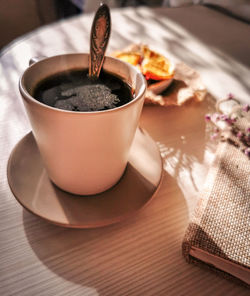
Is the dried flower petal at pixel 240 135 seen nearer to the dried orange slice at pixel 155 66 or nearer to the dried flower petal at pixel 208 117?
the dried flower petal at pixel 208 117

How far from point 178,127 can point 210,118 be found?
0.07 m

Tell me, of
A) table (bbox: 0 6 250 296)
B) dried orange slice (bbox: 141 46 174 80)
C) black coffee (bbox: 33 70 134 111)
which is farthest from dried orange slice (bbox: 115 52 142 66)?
black coffee (bbox: 33 70 134 111)

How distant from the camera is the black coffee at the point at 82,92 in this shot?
1.12 ft

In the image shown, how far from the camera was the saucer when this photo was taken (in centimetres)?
35

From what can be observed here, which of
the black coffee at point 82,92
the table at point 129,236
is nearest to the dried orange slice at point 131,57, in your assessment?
the table at point 129,236

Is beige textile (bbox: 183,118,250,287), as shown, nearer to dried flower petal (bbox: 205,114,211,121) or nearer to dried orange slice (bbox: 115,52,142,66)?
dried flower petal (bbox: 205,114,211,121)

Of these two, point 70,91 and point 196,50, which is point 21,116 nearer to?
point 70,91

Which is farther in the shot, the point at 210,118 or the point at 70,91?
the point at 210,118

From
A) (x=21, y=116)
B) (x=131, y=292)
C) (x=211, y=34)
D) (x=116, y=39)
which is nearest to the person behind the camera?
(x=131, y=292)

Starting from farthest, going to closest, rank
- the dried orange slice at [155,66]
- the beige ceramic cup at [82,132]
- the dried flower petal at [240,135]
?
the dried orange slice at [155,66] < the dried flower petal at [240,135] < the beige ceramic cup at [82,132]

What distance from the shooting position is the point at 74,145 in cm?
31

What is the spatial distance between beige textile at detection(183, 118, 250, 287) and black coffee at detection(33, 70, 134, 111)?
0.18 metres

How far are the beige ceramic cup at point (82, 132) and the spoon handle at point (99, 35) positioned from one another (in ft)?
0.05

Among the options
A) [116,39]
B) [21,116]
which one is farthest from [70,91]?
[116,39]
